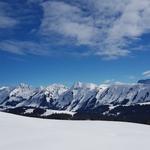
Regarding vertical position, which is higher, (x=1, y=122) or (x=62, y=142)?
(x=1, y=122)

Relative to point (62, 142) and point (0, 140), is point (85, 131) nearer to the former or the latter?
point (62, 142)

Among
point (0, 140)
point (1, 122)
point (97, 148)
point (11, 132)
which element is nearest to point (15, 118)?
point (1, 122)

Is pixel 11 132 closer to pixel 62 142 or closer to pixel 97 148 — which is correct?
pixel 62 142

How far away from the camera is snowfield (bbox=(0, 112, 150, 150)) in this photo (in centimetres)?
1062

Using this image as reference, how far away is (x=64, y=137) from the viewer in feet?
39.1

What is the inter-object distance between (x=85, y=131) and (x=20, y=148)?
3987mm

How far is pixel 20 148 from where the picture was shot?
1001 centimetres

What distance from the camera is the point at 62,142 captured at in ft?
36.7

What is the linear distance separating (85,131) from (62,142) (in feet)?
8.00

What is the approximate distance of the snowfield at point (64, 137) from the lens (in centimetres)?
1062

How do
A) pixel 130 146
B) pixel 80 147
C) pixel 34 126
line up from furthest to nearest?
pixel 34 126, pixel 130 146, pixel 80 147

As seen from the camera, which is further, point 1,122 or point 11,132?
point 1,122

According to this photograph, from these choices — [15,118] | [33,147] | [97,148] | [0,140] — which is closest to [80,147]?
[97,148]

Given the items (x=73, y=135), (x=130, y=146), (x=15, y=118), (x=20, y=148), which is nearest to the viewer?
A: (x=20, y=148)
